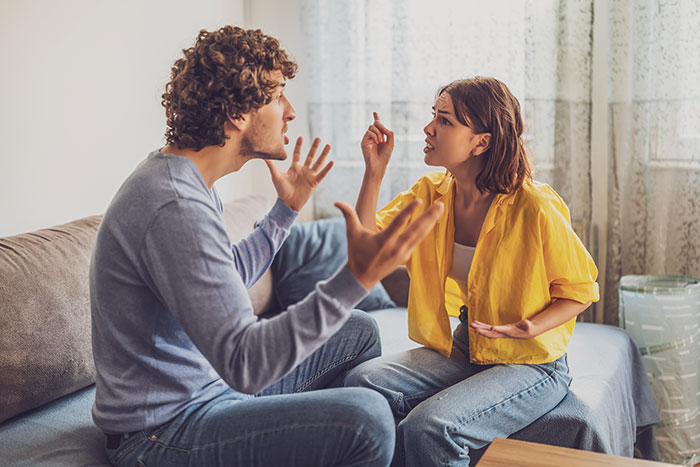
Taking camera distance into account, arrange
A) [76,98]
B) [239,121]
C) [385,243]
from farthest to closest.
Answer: [76,98] → [239,121] → [385,243]

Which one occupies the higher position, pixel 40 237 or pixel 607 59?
pixel 607 59

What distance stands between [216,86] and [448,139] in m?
0.64

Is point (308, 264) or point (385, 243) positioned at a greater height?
point (385, 243)

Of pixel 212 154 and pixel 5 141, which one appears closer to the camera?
pixel 212 154

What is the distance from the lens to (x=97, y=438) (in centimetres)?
160

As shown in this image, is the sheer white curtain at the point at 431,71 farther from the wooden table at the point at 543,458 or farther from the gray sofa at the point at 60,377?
the wooden table at the point at 543,458

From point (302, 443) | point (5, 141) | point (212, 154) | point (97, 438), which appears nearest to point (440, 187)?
point (212, 154)

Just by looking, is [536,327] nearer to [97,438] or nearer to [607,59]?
[97,438]

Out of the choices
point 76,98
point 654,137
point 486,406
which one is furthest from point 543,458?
point 76,98

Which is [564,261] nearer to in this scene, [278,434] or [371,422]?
[371,422]

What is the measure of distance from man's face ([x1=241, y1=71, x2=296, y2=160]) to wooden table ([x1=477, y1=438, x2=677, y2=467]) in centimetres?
72

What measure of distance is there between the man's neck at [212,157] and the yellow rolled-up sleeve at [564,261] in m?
0.74

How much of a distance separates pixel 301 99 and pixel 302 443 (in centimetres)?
218

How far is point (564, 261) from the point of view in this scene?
66.6 inches
